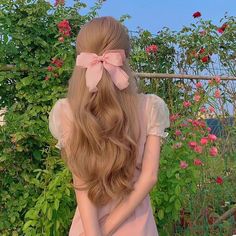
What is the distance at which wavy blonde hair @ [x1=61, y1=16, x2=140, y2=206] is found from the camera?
2113 mm

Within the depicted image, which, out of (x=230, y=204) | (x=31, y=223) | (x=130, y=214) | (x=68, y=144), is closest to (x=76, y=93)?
(x=68, y=144)

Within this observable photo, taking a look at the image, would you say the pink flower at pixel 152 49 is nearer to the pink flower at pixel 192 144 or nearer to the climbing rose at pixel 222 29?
the climbing rose at pixel 222 29

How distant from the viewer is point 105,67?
2146 mm

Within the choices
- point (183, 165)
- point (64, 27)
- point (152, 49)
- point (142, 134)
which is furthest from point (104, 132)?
point (152, 49)

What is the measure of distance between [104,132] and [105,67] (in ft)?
0.80

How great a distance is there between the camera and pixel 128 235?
221 cm

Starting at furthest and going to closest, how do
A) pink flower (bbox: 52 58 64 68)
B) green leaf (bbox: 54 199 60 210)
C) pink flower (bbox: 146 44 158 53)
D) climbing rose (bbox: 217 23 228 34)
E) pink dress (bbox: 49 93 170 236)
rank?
climbing rose (bbox: 217 23 228 34) → pink flower (bbox: 146 44 158 53) → pink flower (bbox: 52 58 64 68) → green leaf (bbox: 54 199 60 210) → pink dress (bbox: 49 93 170 236)

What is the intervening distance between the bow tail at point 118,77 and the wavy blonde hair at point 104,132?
2 centimetres

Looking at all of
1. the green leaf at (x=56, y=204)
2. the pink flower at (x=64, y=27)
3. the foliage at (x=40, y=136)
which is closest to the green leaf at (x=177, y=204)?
the foliage at (x=40, y=136)

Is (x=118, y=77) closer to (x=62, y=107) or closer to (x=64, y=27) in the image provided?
(x=62, y=107)

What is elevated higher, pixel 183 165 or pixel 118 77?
pixel 118 77

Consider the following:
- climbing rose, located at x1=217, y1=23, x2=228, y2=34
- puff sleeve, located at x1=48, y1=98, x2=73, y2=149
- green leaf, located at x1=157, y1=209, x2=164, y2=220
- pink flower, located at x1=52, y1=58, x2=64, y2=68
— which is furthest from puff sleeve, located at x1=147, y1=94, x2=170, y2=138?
climbing rose, located at x1=217, y1=23, x2=228, y2=34

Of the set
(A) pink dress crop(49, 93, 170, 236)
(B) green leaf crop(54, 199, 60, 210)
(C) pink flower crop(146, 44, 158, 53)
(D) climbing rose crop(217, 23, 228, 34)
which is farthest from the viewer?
(D) climbing rose crop(217, 23, 228, 34)

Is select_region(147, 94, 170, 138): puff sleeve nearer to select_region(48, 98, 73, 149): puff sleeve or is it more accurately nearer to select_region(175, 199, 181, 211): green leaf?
select_region(48, 98, 73, 149): puff sleeve
